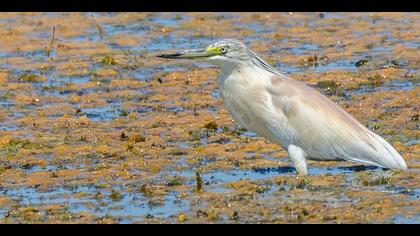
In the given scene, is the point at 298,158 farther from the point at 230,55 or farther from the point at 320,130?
the point at 230,55

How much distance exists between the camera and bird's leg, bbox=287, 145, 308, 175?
10172 millimetres

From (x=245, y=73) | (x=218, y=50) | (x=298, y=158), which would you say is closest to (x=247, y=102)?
(x=245, y=73)

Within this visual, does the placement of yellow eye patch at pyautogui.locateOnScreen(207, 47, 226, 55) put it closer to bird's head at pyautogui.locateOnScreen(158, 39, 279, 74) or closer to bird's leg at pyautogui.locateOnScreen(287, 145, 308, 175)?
bird's head at pyautogui.locateOnScreen(158, 39, 279, 74)

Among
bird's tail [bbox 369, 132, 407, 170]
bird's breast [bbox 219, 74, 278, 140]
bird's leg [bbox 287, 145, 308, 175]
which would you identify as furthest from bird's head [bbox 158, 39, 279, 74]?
bird's tail [bbox 369, 132, 407, 170]

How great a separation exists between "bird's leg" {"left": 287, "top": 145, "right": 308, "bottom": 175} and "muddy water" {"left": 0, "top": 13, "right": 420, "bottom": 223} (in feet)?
0.44

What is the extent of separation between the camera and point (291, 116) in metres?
10.3

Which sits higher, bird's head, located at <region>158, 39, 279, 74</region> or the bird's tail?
bird's head, located at <region>158, 39, 279, 74</region>

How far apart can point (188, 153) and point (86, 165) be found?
95 cm

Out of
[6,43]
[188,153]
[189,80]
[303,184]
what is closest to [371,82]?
[189,80]

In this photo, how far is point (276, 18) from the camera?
62.4ft

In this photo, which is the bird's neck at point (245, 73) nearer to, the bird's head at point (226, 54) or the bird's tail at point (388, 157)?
the bird's head at point (226, 54)

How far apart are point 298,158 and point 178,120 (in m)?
2.90

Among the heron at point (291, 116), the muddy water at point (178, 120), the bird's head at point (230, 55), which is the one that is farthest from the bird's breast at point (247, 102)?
the muddy water at point (178, 120)

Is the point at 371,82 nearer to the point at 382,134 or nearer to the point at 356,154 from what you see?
the point at 382,134
